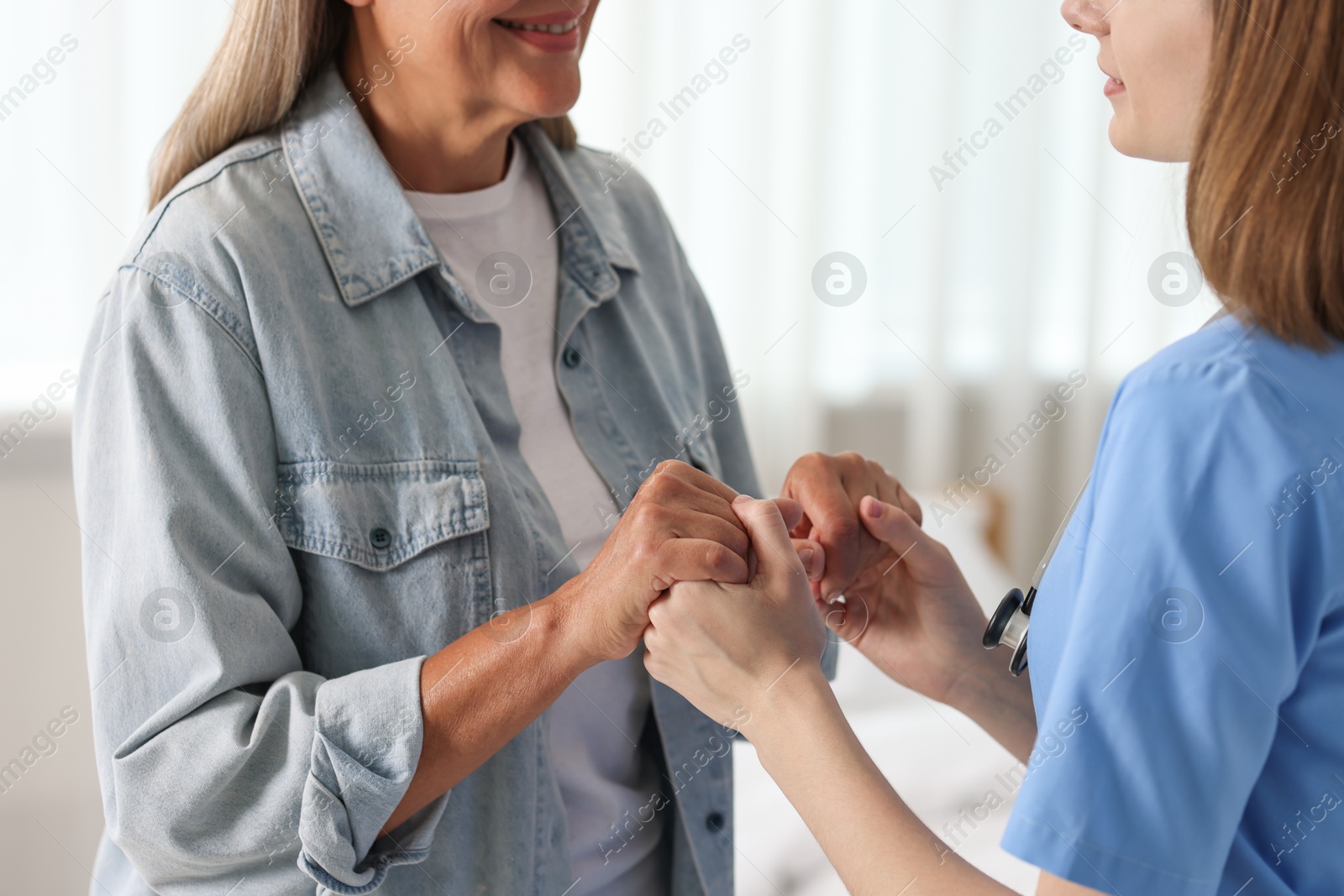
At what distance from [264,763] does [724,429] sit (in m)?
0.67

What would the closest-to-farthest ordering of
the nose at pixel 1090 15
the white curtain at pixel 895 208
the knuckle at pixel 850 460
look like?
the nose at pixel 1090 15 < the knuckle at pixel 850 460 < the white curtain at pixel 895 208

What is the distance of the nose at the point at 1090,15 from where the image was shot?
82 cm

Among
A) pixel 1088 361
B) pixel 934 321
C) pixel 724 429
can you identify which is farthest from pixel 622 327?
pixel 1088 361

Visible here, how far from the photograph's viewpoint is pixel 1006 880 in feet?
5.38

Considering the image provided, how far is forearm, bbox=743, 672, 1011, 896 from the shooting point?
712 mm

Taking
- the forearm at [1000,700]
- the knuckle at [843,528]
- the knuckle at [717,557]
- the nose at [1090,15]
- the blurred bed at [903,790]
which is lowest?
the blurred bed at [903,790]

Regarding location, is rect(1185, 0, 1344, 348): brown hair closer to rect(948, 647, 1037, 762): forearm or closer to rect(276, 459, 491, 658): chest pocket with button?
rect(948, 647, 1037, 762): forearm

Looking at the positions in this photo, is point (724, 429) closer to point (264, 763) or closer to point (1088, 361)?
point (264, 763)

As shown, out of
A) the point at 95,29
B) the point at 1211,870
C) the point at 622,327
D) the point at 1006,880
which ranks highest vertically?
the point at 95,29

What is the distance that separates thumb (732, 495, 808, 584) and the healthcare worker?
0.86 feet

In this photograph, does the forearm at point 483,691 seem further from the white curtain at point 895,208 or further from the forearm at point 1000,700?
the white curtain at point 895,208

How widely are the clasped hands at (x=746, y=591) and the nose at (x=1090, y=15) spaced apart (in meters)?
0.47

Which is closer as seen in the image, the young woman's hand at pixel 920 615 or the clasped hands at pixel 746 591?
the clasped hands at pixel 746 591

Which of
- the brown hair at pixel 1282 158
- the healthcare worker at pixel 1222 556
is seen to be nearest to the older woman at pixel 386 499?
the healthcare worker at pixel 1222 556
